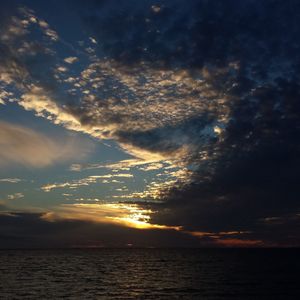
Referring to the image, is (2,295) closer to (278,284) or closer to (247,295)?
(247,295)

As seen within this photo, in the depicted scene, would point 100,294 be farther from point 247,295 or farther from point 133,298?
point 247,295

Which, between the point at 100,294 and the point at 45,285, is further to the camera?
the point at 45,285

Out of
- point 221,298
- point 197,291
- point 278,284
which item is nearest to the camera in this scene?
point 221,298

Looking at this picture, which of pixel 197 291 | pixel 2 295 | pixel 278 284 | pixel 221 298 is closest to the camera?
pixel 221 298

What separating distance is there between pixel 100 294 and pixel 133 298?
718 centimetres

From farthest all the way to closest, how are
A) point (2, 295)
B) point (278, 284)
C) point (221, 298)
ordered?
point (278, 284) < point (2, 295) < point (221, 298)

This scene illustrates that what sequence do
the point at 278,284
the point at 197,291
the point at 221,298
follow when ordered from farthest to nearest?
the point at 278,284
the point at 197,291
the point at 221,298

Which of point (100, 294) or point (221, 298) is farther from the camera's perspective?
point (100, 294)

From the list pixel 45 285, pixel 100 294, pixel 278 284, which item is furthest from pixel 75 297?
pixel 278 284

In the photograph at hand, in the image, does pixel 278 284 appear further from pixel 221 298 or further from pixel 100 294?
pixel 100 294

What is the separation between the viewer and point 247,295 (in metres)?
57.5

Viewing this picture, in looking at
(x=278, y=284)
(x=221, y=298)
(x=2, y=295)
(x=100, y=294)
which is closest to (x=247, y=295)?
(x=221, y=298)

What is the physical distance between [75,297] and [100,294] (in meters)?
4.91

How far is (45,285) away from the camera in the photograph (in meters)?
72.2
